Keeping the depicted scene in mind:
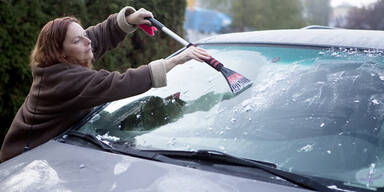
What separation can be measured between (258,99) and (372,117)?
48 cm

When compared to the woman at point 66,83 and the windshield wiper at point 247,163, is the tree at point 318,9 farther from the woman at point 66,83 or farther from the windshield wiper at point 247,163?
the windshield wiper at point 247,163

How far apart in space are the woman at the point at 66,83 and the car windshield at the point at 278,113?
0.15 m

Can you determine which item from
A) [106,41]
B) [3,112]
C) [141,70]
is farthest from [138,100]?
[3,112]

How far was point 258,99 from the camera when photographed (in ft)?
6.65

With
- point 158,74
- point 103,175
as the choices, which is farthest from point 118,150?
point 158,74

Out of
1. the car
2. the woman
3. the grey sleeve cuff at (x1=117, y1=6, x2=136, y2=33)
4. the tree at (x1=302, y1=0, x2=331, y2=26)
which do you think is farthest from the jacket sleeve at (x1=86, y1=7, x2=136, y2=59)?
the tree at (x1=302, y1=0, x2=331, y2=26)

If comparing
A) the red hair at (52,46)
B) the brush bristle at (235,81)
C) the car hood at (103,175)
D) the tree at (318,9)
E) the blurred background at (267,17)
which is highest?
the tree at (318,9)

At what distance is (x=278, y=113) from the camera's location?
1911 millimetres

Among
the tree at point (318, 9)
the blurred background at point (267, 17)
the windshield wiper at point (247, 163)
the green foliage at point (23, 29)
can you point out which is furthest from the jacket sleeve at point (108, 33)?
the tree at point (318, 9)

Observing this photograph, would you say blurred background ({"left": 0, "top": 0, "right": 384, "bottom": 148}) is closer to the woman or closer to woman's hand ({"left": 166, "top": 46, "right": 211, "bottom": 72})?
the woman

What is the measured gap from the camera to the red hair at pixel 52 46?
7.32 feet

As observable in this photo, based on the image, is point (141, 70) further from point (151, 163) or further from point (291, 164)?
point (291, 164)

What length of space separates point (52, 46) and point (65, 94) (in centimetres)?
27

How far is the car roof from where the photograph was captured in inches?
85.0
